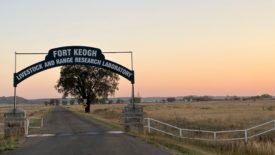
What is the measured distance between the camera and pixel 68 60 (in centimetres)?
2648

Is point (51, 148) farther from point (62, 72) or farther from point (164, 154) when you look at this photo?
point (62, 72)

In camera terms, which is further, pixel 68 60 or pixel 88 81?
pixel 88 81

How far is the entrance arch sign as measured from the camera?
26.2 meters

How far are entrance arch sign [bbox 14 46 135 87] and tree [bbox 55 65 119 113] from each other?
2193 inches

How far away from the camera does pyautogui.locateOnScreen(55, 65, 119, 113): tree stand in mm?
83500

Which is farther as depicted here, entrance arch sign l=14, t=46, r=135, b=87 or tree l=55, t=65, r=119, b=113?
tree l=55, t=65, r=119, b=113

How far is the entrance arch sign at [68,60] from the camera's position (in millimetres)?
26203

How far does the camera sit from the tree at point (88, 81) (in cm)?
8350

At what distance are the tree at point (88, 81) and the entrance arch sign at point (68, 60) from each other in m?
55.7

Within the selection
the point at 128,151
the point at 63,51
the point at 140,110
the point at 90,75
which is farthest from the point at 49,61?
the point at 90,75

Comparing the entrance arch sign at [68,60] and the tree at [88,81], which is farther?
the tree at [88,81]

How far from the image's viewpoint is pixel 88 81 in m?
84.1

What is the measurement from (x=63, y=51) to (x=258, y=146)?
12.1m

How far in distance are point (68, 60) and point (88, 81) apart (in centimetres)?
5788
